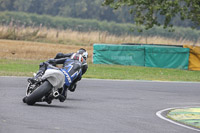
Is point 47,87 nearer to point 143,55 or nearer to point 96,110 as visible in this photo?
point 96,110

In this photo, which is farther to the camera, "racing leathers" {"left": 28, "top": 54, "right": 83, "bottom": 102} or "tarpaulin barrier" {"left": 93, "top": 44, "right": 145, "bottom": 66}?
"tarpaulin barrier" {"left": 93, "top": 44, "right": 145, "bottom": 66}

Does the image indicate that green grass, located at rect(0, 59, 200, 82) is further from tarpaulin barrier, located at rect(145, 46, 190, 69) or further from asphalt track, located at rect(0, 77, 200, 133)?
asphalt track, located at rect(0, 77, 200, 133)

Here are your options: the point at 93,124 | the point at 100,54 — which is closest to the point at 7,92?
the point at 93,124

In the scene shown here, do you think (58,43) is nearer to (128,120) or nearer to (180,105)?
(180,105)

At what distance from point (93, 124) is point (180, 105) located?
491cm

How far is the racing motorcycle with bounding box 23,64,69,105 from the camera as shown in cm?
1127

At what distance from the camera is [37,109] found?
10867 mm

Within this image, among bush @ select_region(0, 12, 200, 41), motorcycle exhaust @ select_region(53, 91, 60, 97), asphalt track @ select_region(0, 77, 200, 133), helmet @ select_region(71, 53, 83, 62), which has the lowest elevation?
bush @ select_region(0, 12, 200, 41)

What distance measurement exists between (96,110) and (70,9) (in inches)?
2521

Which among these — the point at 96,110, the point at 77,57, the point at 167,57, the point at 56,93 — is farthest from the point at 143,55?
the point at 56,93

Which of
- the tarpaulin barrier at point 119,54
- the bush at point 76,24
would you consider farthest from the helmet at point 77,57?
the bush at point 76,24

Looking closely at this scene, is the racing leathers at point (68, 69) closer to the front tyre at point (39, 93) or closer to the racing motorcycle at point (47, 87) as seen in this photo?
the racing motorcycle at point (47, 87)

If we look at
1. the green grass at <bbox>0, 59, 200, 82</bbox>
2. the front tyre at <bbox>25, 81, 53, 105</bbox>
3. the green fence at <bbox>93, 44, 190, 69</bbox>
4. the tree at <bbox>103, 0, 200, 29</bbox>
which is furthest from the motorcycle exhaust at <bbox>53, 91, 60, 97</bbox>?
the green fence at <bbox>93, 44, 190, 69</bbox>

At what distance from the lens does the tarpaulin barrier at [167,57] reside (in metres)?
29.9
